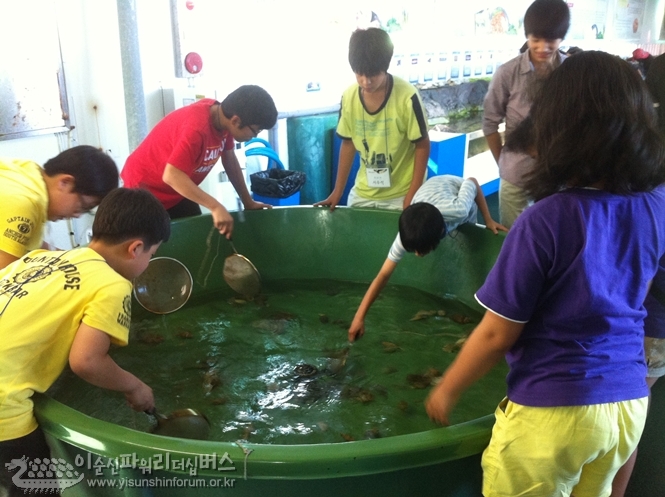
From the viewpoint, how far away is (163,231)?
1521mm

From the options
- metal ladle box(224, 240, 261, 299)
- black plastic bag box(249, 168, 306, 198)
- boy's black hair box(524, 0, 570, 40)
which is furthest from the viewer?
black plastic bag box(249, 168, 306, 198)

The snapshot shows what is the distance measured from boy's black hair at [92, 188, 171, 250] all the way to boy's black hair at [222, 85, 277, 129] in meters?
0.73

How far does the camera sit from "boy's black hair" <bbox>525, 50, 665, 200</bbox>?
0.91m

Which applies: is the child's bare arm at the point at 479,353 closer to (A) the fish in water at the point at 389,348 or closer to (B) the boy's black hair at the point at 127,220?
(B) the boy's black hair at the point at 127,220

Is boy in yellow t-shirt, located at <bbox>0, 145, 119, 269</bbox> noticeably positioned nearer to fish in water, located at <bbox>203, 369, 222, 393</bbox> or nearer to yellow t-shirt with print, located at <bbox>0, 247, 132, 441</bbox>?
yellow t-shirt with print, located at <bbox>0, 247, 132, 441</bbox>

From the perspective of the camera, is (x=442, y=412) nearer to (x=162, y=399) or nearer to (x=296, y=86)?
(x=162, y=399)

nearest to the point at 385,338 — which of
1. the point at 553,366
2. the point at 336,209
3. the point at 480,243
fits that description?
the point at 480,243

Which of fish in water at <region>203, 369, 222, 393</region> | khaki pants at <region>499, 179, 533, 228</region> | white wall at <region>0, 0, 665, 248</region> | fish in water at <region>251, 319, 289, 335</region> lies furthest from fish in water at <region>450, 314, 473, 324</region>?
white wall at <region>0, 0, 665, 248</region>

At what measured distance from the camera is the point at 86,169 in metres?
1.64

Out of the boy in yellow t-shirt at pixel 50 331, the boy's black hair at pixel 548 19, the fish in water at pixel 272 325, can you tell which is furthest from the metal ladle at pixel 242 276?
the boy's black hair at pixel 548 19

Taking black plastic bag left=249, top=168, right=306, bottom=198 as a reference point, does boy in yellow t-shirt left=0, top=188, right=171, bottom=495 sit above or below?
above

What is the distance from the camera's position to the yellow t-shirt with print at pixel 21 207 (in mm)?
1509

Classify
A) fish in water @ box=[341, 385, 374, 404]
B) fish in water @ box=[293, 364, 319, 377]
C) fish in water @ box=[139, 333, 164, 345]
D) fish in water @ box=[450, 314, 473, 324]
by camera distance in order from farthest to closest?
fish in water @ box=[450, 314, 473, 324] → fish in water @ box=[139, 333, 164, 345] → fish in water @ box=[293, 364, 319, 377] → fish in water @ box=[341, 385, 374, 404]

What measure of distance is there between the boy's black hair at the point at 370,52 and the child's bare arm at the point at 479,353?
4.66ft
